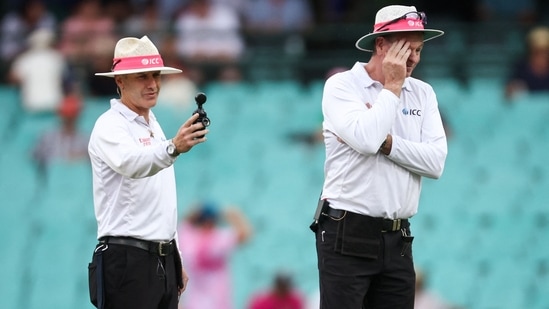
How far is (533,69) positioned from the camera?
12.9 meters

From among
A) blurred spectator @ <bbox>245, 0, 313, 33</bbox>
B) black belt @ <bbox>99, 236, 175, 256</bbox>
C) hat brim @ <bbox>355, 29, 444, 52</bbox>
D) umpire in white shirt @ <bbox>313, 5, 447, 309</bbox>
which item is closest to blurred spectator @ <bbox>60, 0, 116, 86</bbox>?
blurred spectator @ <bbox>245, 0, 313, 33</bbox>

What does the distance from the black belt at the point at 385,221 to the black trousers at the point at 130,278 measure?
87cm

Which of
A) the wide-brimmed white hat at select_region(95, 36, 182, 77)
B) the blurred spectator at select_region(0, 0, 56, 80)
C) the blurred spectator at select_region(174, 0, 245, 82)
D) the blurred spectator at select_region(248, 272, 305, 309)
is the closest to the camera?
the wide-brimmed white hat at select_region(95, 36, 182, 77)

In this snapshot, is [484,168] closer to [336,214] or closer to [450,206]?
[450,206]

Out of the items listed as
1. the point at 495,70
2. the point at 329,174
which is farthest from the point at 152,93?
the point at 495,70

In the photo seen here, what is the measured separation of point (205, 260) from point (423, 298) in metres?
1.89

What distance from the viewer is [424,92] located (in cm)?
626

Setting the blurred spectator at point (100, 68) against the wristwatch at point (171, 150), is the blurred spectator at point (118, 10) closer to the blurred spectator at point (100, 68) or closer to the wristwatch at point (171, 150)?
the blurred spectator at point (100, 68)

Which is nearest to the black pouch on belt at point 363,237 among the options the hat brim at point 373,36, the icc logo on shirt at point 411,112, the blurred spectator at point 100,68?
the icc logo on shirt at point 411,112

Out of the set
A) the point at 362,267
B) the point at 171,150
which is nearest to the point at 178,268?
the point at 171,150

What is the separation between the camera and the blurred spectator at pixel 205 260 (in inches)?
433

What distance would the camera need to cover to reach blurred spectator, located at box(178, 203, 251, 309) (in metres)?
11.0

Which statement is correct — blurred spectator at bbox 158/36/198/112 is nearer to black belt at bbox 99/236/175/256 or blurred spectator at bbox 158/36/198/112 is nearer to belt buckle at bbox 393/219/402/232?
black belt at bbox 99/236/175/256

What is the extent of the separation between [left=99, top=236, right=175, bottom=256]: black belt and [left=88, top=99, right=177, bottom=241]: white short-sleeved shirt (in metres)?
0.03
